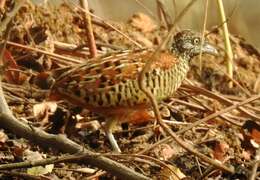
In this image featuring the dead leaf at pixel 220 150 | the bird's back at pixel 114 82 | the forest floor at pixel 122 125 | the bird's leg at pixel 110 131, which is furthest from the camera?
the dead leaf at pixel 220 150

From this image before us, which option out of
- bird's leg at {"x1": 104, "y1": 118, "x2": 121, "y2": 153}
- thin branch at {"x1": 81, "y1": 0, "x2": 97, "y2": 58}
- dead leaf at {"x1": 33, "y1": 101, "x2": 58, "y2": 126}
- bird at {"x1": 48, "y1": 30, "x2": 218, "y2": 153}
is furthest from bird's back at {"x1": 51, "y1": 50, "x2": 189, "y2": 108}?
thin branch at {"x1": 81, "y1": 0, "x2": 97, "y2": 58}

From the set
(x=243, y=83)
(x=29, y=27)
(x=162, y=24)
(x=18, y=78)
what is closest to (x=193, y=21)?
(x=162, y=24)

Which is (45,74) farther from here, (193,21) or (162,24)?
(193,21)

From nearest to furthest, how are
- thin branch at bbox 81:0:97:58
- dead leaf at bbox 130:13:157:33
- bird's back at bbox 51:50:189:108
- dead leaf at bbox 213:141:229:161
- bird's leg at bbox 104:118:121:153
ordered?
bird's back at bbox 51:50:189:108 → bird's leg at bbox 104:118:121:153 → dead leaf at bbox 213:141:229:161 → thin branch at bbox 81:0:97:58 → dead leaf at bbox 130:13:157:33

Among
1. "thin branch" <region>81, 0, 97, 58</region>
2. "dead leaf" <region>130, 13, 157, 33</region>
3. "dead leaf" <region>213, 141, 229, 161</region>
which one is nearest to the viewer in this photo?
"dead leaf" <region>213, 141, 229, 161</region>

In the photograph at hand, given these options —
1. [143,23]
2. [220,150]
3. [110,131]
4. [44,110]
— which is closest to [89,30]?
[44,110]

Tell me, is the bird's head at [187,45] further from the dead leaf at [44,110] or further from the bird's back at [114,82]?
the dead leaf at [44,110]

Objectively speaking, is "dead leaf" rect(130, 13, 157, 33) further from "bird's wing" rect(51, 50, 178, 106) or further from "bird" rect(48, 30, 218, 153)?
"bird's wing" rect(51, 50, 178, 106)

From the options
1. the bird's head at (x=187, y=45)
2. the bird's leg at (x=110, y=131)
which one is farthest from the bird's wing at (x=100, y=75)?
the bird's head at (x=187, y=45)
